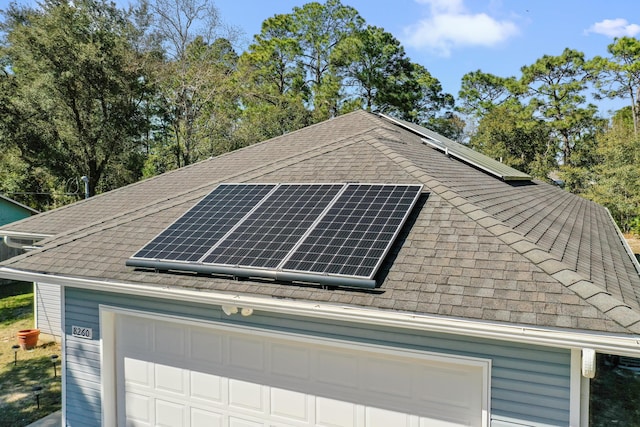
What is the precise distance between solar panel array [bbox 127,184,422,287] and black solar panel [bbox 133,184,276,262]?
0.02 metres

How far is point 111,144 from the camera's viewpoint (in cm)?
2700

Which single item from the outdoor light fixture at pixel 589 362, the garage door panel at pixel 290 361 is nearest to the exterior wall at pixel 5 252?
the garage door panel at pixel 290 361

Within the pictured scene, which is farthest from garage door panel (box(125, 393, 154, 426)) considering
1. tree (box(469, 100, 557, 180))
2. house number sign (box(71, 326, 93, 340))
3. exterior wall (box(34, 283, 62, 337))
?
tree (box(469, 100, 557, 180))

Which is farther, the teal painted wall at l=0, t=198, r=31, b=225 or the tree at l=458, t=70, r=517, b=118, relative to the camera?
the tree at l=458, t=70, r=517, b=118

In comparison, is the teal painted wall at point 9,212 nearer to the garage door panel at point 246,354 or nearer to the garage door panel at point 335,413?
the garage door panel at point 246,354

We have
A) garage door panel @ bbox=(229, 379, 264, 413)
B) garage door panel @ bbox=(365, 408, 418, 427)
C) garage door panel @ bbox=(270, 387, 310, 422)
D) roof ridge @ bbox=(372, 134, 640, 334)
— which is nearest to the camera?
roof ridge @ bbox=(372, 134, 640, 334)

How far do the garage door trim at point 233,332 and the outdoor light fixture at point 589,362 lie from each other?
0.87 meters

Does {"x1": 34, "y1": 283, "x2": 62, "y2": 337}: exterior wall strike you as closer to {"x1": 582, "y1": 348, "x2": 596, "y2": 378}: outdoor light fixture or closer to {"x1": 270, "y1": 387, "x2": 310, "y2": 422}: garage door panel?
{"x1": 270, "y1": 387, "x2": 310, "y2": 422}: garage door panel

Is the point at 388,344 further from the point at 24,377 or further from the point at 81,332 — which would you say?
the point at 24,377

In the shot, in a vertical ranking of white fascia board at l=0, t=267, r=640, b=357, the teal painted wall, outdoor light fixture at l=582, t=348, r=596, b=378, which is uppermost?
the teal painted wall

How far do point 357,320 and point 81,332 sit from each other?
4654 mm

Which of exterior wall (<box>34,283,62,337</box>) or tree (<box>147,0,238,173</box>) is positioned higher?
tree (<box>147,0,238,173</box>)

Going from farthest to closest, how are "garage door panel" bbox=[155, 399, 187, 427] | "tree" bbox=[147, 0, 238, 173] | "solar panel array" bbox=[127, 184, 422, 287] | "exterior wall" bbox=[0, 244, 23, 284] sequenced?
"tree" bbox=[147, 0, 238, 173] → "exterior wall" bbox=[0, 244, 23, 284] → "garage door panel" bbox=[155, 399, 187, 427] → "solar panel array" bbox=[127, 184, 422, 287]

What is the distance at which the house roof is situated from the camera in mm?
4246
